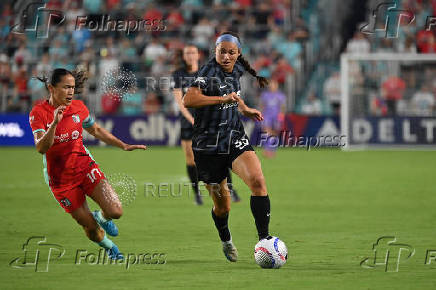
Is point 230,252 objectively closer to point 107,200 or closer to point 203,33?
point 107,200

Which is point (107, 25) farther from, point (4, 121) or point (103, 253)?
point (103, 253)

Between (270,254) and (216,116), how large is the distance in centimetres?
151

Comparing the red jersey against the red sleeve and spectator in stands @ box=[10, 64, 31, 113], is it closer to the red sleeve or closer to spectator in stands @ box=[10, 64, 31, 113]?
the red sleeve

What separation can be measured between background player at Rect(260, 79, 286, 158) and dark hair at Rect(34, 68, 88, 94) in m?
15.9

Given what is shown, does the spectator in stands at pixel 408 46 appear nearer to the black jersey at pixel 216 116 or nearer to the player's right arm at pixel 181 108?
the player's right arm at pixel 181 108

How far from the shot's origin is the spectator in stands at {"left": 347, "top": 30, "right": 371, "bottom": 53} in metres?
28.2

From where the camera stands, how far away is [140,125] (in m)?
27.4

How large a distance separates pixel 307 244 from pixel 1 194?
742 centimetres

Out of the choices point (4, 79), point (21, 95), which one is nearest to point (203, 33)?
point (21, 95)

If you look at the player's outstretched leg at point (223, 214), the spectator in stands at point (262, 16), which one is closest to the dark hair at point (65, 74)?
the player's outstretched leg at point (223, 214)

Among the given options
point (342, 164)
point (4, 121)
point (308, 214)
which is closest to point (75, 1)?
point (4, 121)

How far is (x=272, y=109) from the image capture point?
82.6 feet

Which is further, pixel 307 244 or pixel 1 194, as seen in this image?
pixel 1 194

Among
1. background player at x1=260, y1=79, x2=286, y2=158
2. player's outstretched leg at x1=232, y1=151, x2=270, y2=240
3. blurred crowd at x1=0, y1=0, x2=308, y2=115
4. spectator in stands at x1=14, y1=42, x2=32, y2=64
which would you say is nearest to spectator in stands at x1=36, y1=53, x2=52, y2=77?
blurred crowd at x1=0, y1=0, x2=308, y2=115
